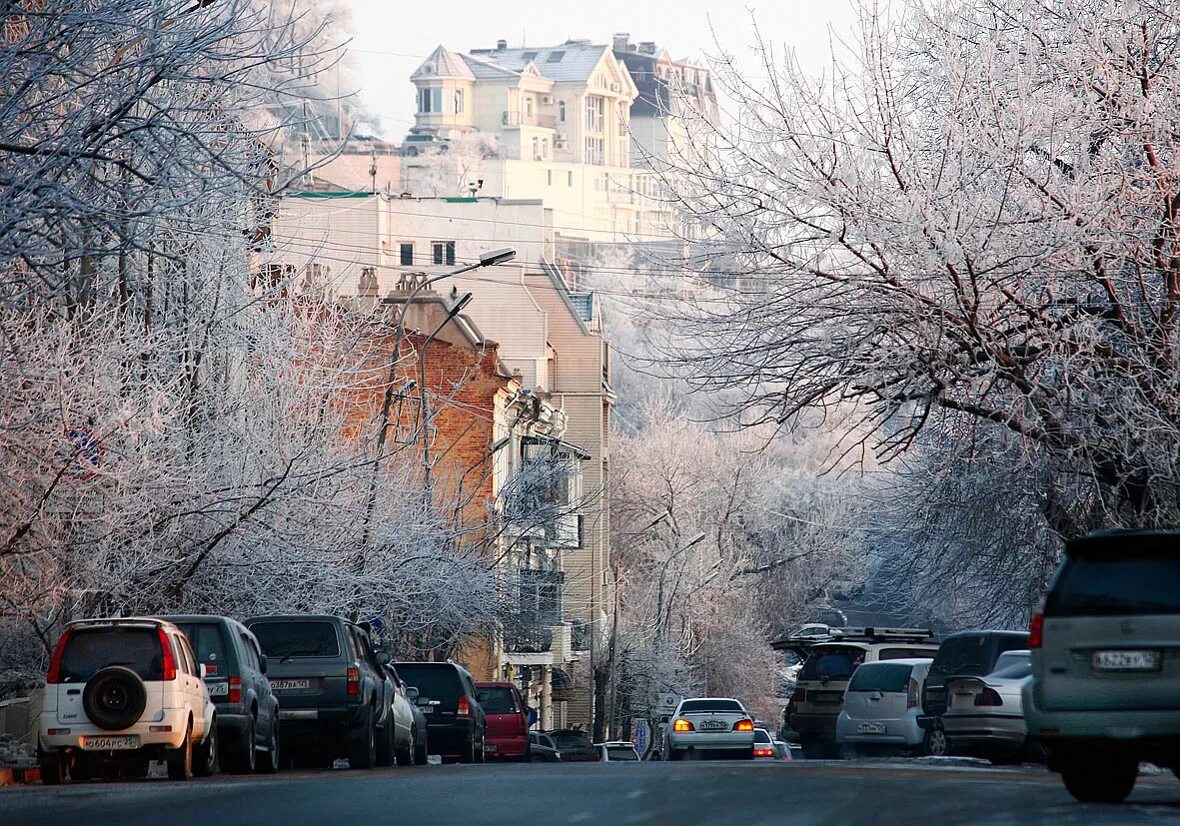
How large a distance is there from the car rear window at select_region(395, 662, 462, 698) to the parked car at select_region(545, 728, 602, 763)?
32.6 feet

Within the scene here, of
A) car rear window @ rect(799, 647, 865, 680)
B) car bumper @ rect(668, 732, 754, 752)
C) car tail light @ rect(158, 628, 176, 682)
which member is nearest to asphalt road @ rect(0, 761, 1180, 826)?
car tail light @ rect(158, 628, 176, 682)

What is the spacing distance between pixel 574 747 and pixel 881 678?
1879 centimetres

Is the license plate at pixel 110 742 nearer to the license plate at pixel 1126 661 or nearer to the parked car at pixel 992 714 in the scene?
the license plate at pixel 1126 661

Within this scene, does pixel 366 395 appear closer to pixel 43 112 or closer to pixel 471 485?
pixel 471 485

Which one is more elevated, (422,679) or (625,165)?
(625,165)

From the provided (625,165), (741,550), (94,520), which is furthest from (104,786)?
(625,165)

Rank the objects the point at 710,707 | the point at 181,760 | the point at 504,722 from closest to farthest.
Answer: the point at 181,760
the point at 504,722
the point at 710,707

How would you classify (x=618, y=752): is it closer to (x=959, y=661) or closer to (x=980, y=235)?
(x=959, y=661)

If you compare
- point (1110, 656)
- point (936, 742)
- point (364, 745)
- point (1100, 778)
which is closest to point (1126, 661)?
point (1110, 656)

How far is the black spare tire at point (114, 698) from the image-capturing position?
17578 mm

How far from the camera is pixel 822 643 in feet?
105

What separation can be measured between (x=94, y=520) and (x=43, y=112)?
1075 cm

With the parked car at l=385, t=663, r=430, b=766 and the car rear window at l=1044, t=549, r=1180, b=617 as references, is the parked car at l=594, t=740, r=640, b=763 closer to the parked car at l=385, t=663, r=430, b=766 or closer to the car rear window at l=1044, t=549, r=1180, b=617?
the parked car at l=385, t=663, r=430, b=766

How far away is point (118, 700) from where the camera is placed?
17.7 m
